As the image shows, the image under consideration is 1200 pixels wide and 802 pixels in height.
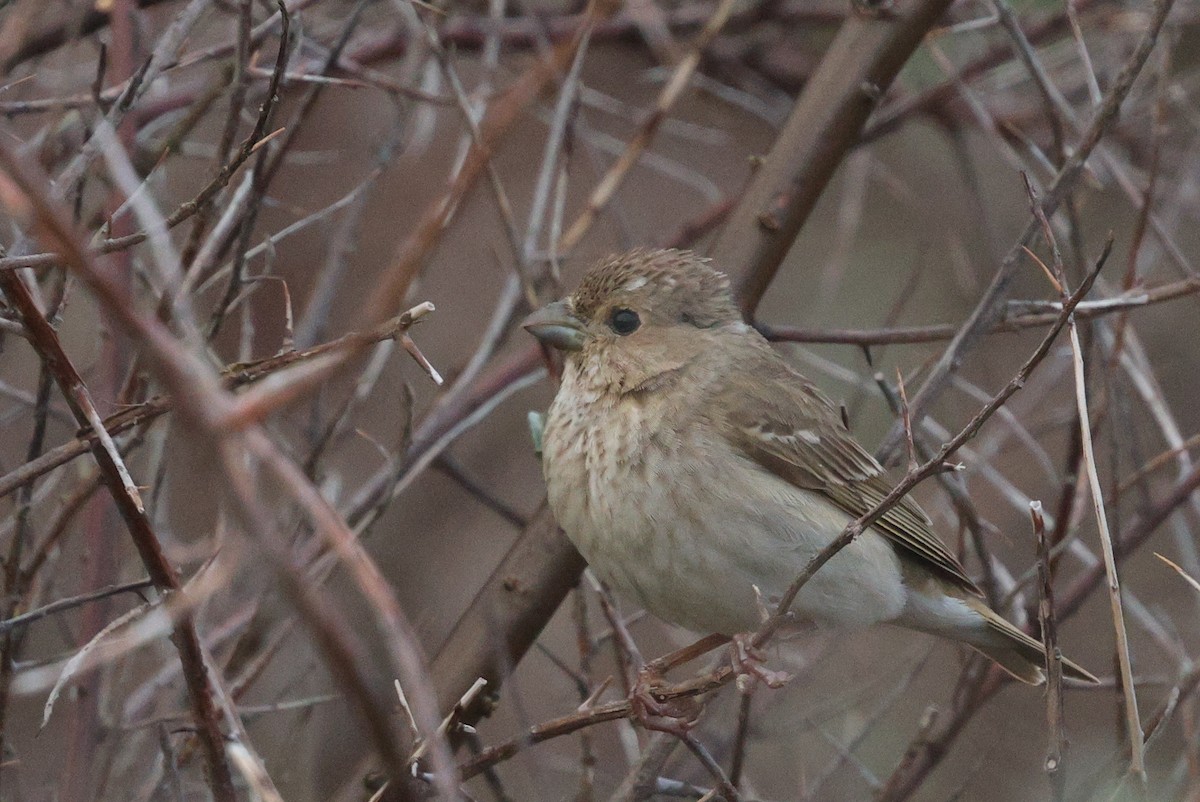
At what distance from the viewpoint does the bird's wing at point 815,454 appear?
151 inches

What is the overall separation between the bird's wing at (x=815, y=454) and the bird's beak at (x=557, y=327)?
47cm

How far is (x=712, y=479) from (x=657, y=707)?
675 millimetres

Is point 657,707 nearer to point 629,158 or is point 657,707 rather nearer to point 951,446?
point 951,446

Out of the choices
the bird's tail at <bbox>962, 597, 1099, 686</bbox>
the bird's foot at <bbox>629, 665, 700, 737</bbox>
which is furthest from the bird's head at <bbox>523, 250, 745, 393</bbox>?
the bird's tail at <bbox>962, 597, 1099, 686</bbox>

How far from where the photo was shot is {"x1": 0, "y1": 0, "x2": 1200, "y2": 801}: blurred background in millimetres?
2906

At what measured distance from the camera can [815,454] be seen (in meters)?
4.03

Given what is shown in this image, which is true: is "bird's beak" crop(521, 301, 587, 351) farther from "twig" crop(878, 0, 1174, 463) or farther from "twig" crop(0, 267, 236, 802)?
"twig" crop(0, 267, 236, 802)

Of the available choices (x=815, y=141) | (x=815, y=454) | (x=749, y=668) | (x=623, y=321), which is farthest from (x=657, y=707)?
(x=815, y=141)

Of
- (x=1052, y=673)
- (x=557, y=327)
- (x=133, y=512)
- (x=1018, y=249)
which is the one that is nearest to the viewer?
(x=133, y=512)

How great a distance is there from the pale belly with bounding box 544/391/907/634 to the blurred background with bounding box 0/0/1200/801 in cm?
25

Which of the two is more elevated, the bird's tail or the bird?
the bird

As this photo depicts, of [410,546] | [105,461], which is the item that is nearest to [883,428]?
[410,546]

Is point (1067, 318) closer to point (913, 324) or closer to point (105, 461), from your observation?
point (105, 461)

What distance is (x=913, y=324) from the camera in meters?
7.87
